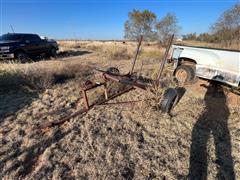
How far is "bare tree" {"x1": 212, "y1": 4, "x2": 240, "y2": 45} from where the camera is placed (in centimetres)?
1509

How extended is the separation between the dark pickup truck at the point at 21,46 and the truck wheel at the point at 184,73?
7.76 meters

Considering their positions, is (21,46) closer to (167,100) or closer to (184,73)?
(184,73)

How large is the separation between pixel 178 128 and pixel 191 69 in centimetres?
314

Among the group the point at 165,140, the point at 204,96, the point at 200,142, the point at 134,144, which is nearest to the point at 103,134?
the point at 134,144

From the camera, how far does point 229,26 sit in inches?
624

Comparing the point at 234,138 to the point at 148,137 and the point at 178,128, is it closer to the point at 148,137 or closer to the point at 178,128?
the point at 178,128

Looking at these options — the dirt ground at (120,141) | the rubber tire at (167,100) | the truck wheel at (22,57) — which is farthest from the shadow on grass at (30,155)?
the truck wheel at (22,57)

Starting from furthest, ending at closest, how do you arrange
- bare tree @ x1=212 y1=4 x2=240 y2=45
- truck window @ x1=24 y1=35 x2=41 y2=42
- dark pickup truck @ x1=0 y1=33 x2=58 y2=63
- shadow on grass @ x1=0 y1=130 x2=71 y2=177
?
bare tree @ x1=212 y1=4 x2=240 y2=45 → truck window @ x1=24 y1=35 x2=41 y2=42 → dark pickup truck @ x1=0 y1=33 x2=58 y2=63 → shadow on grass @ x1=0 y1=130 x2=71 y2=177

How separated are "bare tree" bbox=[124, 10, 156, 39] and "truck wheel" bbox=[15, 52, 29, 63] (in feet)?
63.9

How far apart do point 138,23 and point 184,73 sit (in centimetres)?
2432

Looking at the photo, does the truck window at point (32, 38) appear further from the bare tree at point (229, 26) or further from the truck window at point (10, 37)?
the bare tree at point (229, 26)

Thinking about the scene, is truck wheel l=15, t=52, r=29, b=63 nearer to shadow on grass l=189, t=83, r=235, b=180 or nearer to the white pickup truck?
the white pickup truck

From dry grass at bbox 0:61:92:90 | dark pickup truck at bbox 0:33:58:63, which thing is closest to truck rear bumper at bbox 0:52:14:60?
dark pickup truck at bbox 0:33:58:63

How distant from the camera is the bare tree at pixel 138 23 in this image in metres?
27.3
